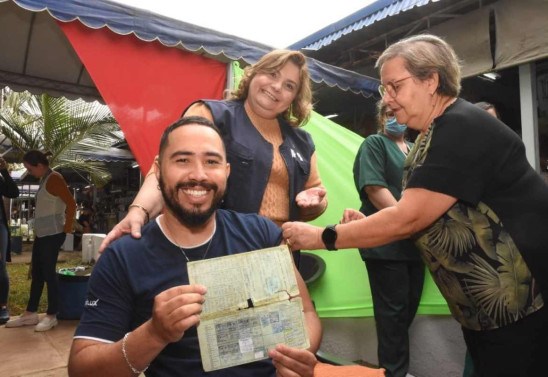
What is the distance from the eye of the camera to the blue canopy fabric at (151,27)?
2.71m

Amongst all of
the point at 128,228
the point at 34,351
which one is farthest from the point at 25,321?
the point at 128,228

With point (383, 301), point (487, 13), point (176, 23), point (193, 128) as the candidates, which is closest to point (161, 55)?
point (176, 23)

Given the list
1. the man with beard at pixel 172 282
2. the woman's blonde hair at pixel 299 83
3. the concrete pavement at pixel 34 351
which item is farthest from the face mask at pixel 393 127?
the concrete pavement at pixel 34 351

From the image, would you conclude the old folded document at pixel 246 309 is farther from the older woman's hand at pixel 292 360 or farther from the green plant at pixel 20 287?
the green plant at pixel 20 287

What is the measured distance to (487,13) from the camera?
4.23m

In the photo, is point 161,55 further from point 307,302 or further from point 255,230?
point 307,302

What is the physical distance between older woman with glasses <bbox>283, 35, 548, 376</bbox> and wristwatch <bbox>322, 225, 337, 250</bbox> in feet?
0.61

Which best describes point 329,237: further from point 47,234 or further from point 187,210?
point 47,234

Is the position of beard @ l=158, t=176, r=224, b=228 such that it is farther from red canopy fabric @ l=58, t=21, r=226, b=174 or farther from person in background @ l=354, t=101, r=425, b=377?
red canopy fabric @ l=58, t=21, r=226, b=174

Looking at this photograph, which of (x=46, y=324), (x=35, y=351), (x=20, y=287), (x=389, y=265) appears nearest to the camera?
(x=389, y=265)

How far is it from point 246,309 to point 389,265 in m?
1.45

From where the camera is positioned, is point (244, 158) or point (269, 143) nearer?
point (244, 158)

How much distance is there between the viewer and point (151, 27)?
3086mm

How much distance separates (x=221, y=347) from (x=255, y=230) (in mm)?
571
